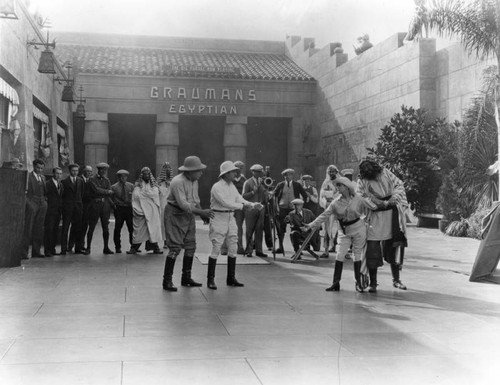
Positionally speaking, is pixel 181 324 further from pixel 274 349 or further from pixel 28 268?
pixel 28 268

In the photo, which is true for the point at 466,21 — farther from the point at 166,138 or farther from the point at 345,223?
the point at 166,138

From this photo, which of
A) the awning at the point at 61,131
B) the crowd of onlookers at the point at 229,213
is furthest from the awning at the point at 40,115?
the crowd of onlookers at the point at 229,213

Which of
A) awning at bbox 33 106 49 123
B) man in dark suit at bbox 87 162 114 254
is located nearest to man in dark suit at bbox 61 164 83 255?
man in dark suit at bbox 87 162 114 254

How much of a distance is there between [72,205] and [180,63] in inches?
752

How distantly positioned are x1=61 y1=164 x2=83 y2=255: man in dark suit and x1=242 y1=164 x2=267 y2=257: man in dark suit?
10.7 ft

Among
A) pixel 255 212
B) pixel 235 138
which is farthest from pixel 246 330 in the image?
pixel 235 138

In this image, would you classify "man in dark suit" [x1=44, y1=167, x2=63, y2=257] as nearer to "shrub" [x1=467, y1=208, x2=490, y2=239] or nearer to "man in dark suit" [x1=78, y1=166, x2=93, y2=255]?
"man in dark suit" [x1=78, y1=166, x2=93, y2=255]

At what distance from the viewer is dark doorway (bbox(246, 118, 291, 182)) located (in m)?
30.7

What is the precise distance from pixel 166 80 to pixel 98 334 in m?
23.1

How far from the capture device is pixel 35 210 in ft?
36.9

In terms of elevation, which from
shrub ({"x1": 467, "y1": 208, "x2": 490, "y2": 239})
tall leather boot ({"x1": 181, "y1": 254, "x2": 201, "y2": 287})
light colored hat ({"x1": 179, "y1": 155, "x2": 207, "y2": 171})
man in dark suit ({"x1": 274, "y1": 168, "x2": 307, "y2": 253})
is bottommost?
tall leather boot ({"x1": 181, "y1": 254, "x2": 201, "y2": 287})

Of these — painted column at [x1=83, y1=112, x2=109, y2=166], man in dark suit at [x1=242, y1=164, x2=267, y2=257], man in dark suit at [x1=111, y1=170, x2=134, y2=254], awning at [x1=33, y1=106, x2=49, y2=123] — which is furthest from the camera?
painted column at [x1=83, y1=112, x2=109, y2=166]

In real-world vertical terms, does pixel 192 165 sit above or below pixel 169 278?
above

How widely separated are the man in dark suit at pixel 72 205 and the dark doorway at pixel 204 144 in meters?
19.2
